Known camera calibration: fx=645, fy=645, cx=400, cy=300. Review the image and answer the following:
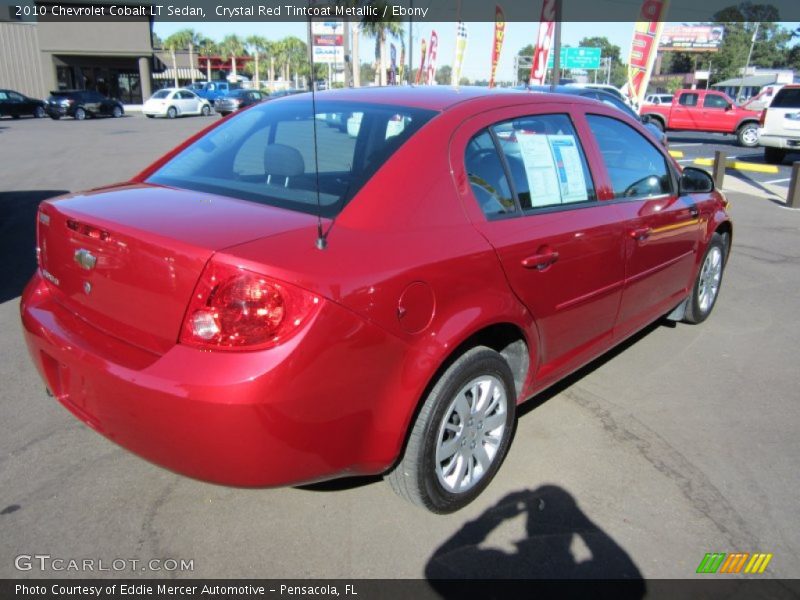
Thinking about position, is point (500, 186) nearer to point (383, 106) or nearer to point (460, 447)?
point (383, 106)

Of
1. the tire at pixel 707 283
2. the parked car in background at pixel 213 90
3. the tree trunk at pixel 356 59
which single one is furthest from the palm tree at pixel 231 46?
the tire at pixel 707 283

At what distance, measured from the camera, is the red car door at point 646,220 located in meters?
3.63

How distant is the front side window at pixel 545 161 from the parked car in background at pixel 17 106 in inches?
1375

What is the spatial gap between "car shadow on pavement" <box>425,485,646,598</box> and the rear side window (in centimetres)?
181

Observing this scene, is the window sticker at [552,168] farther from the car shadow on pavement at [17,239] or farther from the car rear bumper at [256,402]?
the car shadow on pavement at [17,239]

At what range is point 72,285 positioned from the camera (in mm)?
2576

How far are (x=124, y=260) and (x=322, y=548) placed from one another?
4.42ft

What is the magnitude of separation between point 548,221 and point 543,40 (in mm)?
15165

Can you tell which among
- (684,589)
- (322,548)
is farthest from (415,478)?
(684,589)

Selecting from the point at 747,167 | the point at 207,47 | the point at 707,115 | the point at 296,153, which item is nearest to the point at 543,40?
the point at 747,167

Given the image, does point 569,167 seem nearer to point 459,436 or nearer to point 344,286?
point 459,436

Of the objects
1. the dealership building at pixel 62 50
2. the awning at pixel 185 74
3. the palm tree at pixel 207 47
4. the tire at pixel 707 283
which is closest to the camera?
the tire at pixel 707 283

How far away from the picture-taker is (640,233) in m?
3.64

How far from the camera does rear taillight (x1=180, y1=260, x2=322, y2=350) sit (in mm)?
2078
